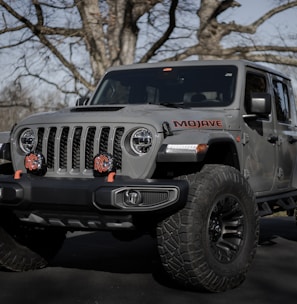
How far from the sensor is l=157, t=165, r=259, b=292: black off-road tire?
5.32 meters

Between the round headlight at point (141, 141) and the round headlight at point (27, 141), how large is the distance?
37.1 inches

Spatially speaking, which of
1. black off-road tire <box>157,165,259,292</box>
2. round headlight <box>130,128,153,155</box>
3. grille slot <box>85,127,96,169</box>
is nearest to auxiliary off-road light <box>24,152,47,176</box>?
grille slot <box>85,127,96,169</box>

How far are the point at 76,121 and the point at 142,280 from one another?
1.51 metres

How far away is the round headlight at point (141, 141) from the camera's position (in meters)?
5.54

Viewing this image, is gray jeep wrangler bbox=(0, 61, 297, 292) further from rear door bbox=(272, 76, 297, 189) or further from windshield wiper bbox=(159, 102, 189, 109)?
rear door bbox=(272, 76, 297, 189)

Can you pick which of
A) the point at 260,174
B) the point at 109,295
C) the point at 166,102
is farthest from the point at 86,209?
the point at 260,174

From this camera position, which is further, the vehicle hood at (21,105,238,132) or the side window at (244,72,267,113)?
the side window at (244,72,267,113)

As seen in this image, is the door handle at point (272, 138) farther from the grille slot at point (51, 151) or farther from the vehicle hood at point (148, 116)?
the grille slot at point (51, 151)

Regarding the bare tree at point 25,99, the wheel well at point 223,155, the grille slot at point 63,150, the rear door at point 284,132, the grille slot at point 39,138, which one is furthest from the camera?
the bare tree at point 25,99

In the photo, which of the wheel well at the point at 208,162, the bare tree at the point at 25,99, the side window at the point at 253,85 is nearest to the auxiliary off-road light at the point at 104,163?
the wheel well at the point at 208,162

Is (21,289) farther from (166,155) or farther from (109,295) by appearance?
(166,155)

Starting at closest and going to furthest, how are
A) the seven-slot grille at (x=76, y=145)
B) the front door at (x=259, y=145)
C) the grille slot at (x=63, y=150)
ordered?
1. the seven-slot grille at (x=76, y=145)
2. the grille slot at (x=63, y=150)
3. the front door at (x=259, y=145)

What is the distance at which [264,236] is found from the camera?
9.50 metres

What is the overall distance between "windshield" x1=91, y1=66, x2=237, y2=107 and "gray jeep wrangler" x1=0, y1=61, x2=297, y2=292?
19mm
